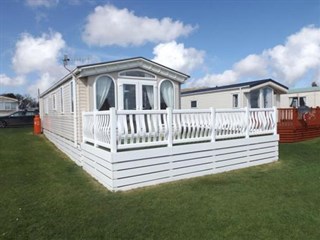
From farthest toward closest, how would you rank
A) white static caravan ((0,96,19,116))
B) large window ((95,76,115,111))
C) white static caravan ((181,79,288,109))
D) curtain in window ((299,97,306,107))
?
white static caravan ((0,96,19,116)), curtain in window ((299,97,306,107)), white static caravan ((181,79,288,109)), large window ((95,76,115,111))

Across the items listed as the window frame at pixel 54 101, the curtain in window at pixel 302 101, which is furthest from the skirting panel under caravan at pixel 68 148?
the curtain in window at pixel 302 101

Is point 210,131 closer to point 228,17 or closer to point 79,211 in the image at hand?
point 79,211

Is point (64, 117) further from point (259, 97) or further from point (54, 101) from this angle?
point (259, 97)

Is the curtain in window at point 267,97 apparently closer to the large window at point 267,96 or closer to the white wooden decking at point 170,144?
the large window at point 267,96

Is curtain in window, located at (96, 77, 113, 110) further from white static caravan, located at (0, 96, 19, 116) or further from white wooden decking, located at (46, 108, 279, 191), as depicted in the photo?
white static caravan, located at (0, 96, 19, 116)

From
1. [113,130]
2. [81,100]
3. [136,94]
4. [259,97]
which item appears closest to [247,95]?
[259,97]

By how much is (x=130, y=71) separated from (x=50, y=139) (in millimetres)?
6598

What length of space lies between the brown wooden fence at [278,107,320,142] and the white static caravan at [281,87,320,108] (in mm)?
9262

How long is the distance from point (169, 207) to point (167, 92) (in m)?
6.19

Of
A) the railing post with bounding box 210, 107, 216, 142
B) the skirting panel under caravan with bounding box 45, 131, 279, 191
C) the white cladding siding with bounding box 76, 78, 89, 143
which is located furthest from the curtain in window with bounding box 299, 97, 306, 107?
the white cladding siding with bounding box 76, 78, 89, 143

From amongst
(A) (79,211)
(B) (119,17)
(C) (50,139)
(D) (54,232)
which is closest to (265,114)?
(A) (79,211)

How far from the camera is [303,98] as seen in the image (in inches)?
953

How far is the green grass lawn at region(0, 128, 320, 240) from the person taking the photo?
12.6 ft

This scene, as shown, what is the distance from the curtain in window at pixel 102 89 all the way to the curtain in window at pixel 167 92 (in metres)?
1.87
